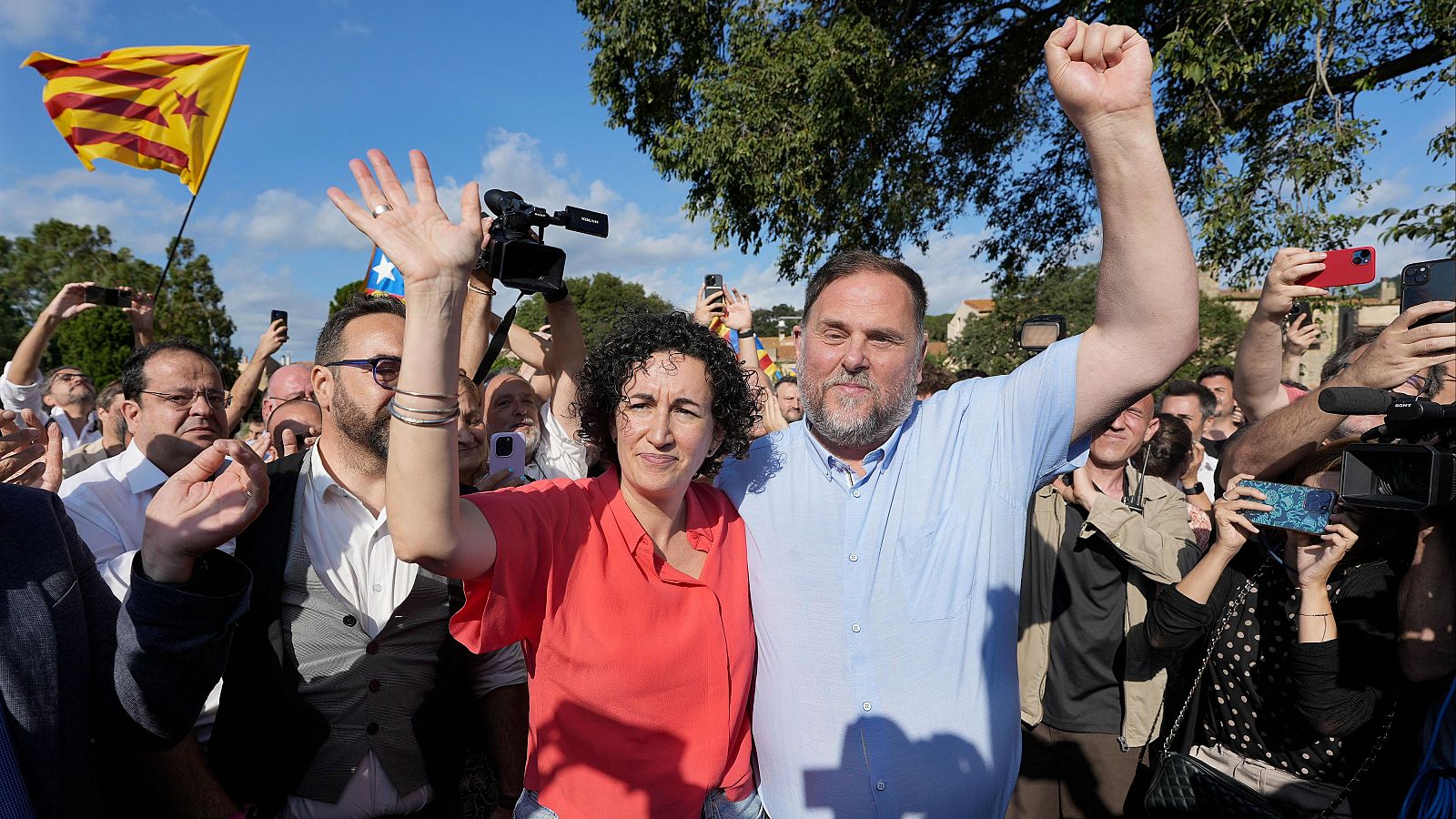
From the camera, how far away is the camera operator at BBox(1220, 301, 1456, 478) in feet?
7.45

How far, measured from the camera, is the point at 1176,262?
176 centimetres

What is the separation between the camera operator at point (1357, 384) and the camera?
2.27 m

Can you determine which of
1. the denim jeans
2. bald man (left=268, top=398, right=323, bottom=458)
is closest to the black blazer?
the denim jeans

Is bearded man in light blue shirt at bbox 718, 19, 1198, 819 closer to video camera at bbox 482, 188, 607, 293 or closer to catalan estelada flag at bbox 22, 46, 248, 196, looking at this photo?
video camera at bbox 482, 188, 607, 293

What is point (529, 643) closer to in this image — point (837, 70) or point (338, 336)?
point (338, 336)

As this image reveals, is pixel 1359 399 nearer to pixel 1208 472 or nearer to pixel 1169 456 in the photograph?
pixel 1169 456

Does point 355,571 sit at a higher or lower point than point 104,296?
lower

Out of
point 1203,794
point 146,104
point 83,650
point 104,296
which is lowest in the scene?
point 1203,794

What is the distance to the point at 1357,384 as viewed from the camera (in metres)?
2.47

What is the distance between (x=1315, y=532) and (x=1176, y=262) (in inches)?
45.0

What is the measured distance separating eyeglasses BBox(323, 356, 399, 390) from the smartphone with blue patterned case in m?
2.64

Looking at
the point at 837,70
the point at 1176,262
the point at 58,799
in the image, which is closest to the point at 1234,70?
the point at 837,70

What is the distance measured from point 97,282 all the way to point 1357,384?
41.9 meters

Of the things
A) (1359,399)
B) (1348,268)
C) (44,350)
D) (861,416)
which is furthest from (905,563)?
(44,350)
